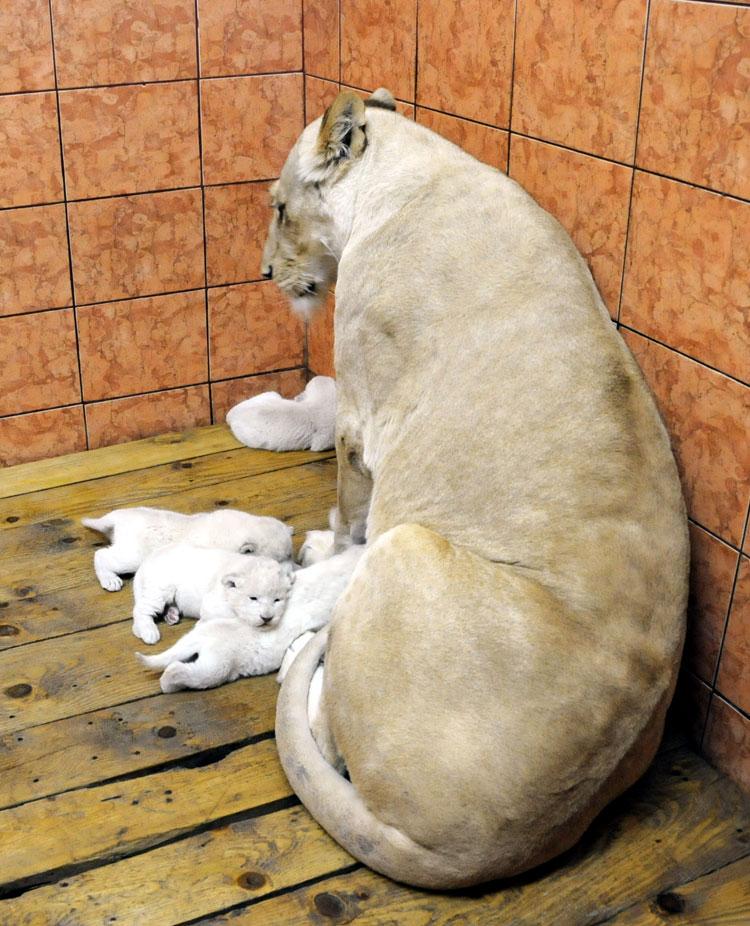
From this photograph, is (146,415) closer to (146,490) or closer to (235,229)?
(146,490)

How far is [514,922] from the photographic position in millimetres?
2127

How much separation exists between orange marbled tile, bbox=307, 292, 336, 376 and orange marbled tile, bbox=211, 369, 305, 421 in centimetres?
9

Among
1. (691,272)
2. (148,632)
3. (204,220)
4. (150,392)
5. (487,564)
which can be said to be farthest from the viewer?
(150,392)

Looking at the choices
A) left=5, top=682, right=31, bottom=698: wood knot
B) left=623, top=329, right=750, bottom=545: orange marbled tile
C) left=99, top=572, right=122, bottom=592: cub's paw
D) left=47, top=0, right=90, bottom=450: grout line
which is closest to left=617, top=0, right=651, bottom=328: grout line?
left=623, top=329, right=750, bottom=545: orange marbled tile

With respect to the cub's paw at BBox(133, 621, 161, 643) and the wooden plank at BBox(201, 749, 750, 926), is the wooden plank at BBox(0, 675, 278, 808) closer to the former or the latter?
the cub's paw at BBox(133, 621, 161, 643)

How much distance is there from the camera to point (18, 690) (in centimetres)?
272

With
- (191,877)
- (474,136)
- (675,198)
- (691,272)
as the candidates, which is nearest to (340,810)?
(191,877)

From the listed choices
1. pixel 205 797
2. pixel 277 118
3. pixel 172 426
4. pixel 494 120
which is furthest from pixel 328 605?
pixel 277 118

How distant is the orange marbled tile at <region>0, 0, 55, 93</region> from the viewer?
3318mm

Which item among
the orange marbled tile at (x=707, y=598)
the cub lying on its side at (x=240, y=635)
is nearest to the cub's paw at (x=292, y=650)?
the cub lying on its side at (x=240, y=635)

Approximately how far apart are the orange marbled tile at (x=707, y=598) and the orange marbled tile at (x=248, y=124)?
208 cm

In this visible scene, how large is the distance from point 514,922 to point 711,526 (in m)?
0.89

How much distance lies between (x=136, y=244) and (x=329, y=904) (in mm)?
2303

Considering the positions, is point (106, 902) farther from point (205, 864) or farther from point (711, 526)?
point (711, 526)
